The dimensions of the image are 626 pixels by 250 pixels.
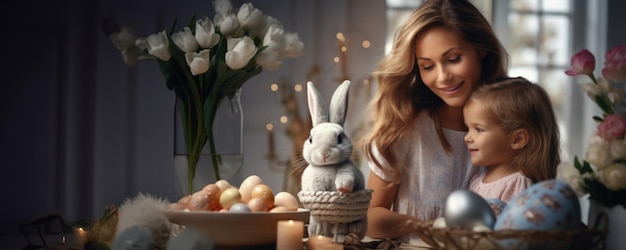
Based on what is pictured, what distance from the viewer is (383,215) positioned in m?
1.69

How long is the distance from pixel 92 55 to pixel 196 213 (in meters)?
1.49

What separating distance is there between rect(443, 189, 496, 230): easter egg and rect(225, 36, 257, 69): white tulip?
587mm

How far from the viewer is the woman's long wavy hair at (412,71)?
5.47 ft

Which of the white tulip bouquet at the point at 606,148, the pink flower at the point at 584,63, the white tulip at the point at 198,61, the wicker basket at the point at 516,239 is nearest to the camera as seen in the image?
the wicker basket at the point at 516,239

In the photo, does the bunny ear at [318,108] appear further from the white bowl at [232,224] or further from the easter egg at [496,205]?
the easter egg at [496,205]

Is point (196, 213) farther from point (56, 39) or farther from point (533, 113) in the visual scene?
point (56, 39)

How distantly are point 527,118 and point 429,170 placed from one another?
27cm

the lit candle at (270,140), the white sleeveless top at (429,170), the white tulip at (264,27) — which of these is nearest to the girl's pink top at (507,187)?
the white sleeveless top at (429,170)

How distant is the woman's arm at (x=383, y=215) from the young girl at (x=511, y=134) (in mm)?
208

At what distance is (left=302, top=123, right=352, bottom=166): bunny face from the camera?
1.37 metres

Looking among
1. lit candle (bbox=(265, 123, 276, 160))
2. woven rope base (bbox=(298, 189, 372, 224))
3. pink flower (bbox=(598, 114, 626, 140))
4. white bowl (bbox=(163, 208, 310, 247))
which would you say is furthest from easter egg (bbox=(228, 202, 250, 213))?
lit candle (bbox=(265, 123, 276, 160))

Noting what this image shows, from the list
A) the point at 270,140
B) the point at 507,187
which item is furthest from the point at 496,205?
the point at 270,140

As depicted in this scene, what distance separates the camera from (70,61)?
2514 mm

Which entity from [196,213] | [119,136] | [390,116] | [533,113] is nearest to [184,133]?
[196,213]
